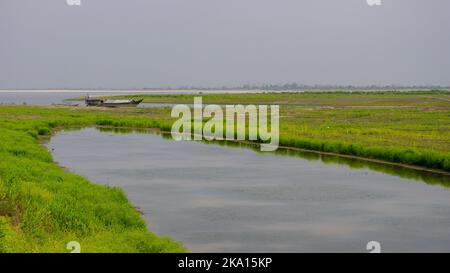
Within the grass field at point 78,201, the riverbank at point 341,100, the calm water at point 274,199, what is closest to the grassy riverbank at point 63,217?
the grass field at point 78,201

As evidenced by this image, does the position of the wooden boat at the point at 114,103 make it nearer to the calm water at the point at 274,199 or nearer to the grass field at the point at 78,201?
the calm water at the point at 274,199

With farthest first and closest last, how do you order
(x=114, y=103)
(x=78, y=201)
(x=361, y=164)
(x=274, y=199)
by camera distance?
(x=114, y=103) < (x=361, y=164) < (x=274, y=199) < (x=78, y=201)

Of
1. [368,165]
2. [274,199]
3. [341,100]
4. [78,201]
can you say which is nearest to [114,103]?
[341,100]

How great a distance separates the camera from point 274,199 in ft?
72.8

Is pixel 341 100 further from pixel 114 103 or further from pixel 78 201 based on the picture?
pixel 78 201

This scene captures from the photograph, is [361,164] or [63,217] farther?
[361,164]

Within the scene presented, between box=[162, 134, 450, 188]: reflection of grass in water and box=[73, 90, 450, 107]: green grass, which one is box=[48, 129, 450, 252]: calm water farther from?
box=[73, 90, 450, 107]: green grass

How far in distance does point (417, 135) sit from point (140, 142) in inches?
786

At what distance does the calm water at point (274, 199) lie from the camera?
16688 mm

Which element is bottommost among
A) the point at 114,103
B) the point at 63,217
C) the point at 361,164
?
the point at 114,103

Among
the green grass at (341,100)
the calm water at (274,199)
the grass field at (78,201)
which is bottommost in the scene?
the green grass at (341,100)

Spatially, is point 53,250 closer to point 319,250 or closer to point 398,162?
point 319,250

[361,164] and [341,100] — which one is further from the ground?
[361,164]

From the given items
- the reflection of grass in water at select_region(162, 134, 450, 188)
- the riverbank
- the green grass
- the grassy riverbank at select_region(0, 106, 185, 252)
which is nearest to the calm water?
the reflection of grass in water at select_region(162, 134, 450, 188)
